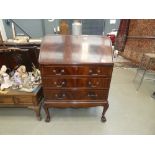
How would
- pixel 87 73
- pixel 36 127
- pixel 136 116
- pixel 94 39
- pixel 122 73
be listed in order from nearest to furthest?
pixel 87 73 < pixel 94 39 < pixel 36 127 < pixel 136 116 < pixel 122 73

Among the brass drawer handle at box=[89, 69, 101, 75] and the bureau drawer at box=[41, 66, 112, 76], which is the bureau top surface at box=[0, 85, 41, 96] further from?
the brass drawer handle at box=[89, 69, 101, 75]

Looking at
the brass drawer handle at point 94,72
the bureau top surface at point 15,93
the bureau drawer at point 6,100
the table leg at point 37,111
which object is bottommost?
the table leg at point 37,111

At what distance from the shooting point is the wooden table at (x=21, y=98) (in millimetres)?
1791

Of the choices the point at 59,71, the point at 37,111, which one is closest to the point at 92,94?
the point at 59,71

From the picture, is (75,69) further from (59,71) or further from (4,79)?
(4,79)

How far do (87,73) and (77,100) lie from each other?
0.40m

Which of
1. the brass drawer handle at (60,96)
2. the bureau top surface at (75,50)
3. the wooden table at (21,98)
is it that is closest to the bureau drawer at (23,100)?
the wooden table at (21,98)

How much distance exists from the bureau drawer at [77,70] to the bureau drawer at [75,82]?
66mm

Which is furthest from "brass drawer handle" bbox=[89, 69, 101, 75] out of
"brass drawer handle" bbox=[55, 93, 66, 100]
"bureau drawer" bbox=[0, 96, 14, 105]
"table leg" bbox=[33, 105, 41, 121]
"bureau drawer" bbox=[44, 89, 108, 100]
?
"bureau drawer" bbox=[0, 96, 14, 105]

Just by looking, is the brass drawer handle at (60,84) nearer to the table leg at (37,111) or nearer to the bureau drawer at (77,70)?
the bureau drawer at (77,70)

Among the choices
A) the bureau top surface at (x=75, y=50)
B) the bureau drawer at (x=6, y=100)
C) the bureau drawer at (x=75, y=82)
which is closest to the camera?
the bureau top surface at (x=75, y=50)
